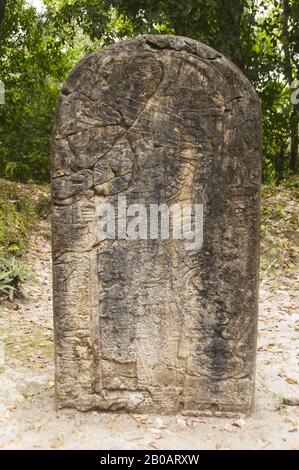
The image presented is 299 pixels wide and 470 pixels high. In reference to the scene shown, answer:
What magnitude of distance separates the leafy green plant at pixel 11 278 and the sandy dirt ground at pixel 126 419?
1.15 m

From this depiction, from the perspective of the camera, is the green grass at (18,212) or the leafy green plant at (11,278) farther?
the green grass at (18,212)

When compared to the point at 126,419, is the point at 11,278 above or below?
above

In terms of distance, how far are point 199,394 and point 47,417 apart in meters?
1.16

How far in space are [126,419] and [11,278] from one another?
365 cm

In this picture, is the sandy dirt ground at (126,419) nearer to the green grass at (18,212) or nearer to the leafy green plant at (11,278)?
the leafy green plant at (11,278)

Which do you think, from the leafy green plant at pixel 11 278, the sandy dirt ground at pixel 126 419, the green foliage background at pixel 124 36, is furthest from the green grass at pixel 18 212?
the sandy dirt ground at pixel 126 419

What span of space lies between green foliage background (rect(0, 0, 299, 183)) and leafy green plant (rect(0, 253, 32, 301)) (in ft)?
11.8

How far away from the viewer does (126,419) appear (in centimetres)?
400

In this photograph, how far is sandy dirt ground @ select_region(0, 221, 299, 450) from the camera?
12.2ft

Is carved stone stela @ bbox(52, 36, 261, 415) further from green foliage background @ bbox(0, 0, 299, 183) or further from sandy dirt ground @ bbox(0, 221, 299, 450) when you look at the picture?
green foliage background @ bbox(0, 0, 299, 183)

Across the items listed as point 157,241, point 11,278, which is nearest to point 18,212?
point 11,278

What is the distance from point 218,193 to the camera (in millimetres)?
3828

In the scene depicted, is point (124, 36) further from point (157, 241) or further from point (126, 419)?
point (126, 419)

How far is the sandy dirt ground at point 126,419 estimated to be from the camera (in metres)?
3.72
